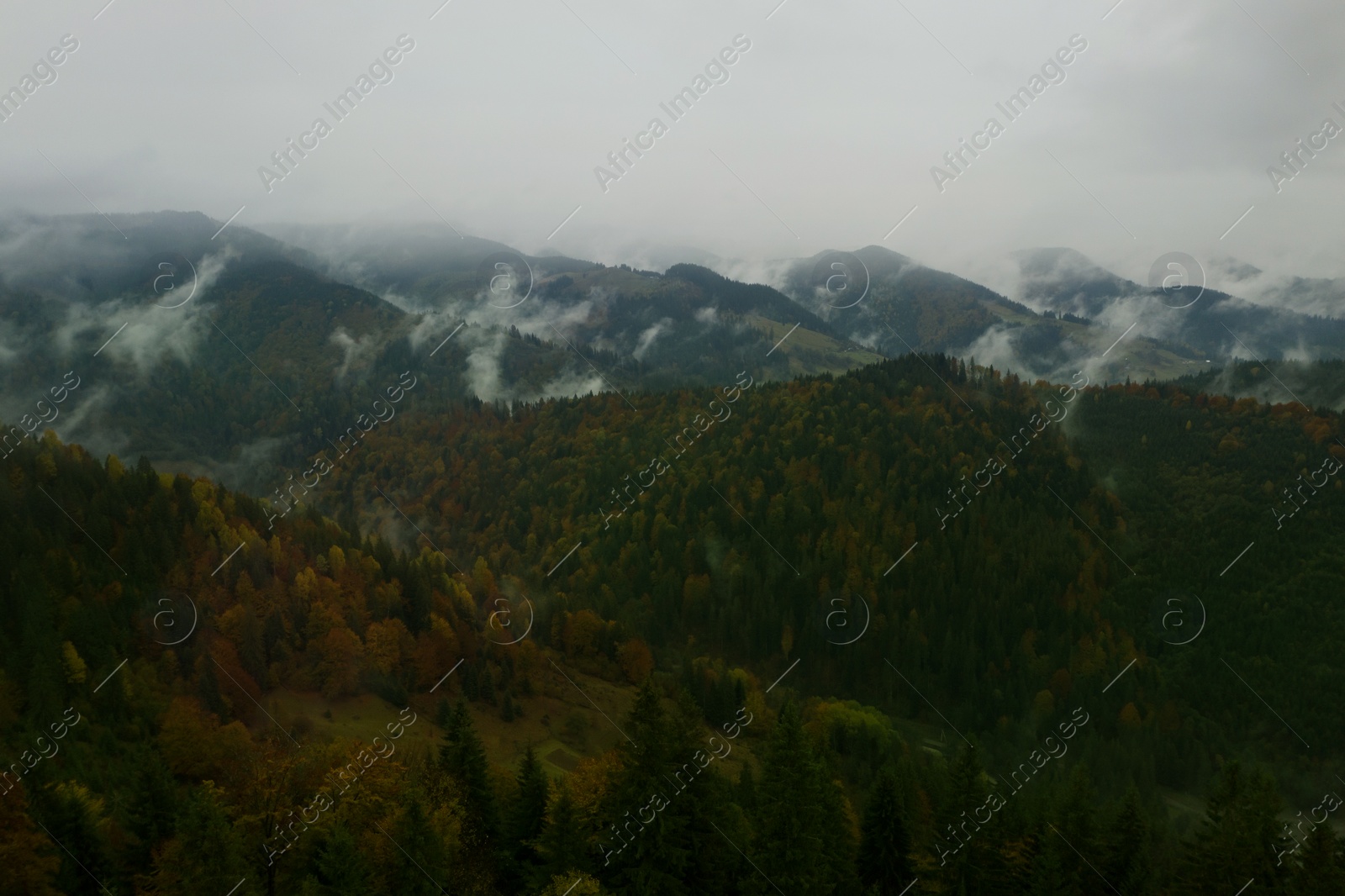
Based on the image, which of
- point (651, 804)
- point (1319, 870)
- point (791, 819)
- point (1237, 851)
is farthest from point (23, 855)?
point (1319, 870)

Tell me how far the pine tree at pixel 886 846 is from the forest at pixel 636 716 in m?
0.31

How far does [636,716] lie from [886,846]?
25.8 meters

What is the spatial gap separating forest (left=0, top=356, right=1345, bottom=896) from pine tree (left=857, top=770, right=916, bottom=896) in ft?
1.01

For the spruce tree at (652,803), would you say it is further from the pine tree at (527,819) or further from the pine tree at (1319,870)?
the pine tree at (1319,870)

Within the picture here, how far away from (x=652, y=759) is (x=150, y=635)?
7045cm

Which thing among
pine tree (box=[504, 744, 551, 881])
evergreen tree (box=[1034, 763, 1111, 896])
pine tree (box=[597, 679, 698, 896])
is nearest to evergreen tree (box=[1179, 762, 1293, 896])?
evergreen tree (box=[1034, 763, 1111, 896])

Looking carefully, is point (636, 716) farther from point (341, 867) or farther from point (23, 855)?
point (23, 855)

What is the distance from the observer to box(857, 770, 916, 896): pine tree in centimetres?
6325

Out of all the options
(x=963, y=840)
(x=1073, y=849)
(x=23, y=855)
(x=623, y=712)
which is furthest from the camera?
(x=623, y=712)

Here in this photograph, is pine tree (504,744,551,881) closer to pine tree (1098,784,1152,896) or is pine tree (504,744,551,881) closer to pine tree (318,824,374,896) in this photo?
pine tree (318,824,374,896)

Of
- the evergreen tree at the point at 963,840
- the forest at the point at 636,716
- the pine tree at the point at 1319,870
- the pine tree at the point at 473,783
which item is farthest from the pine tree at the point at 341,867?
the pine tree at the point at 1319,870

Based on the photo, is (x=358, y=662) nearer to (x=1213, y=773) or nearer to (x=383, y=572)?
(x=383, y=572)

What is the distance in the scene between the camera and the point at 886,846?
63.6m

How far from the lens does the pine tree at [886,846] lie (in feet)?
208
